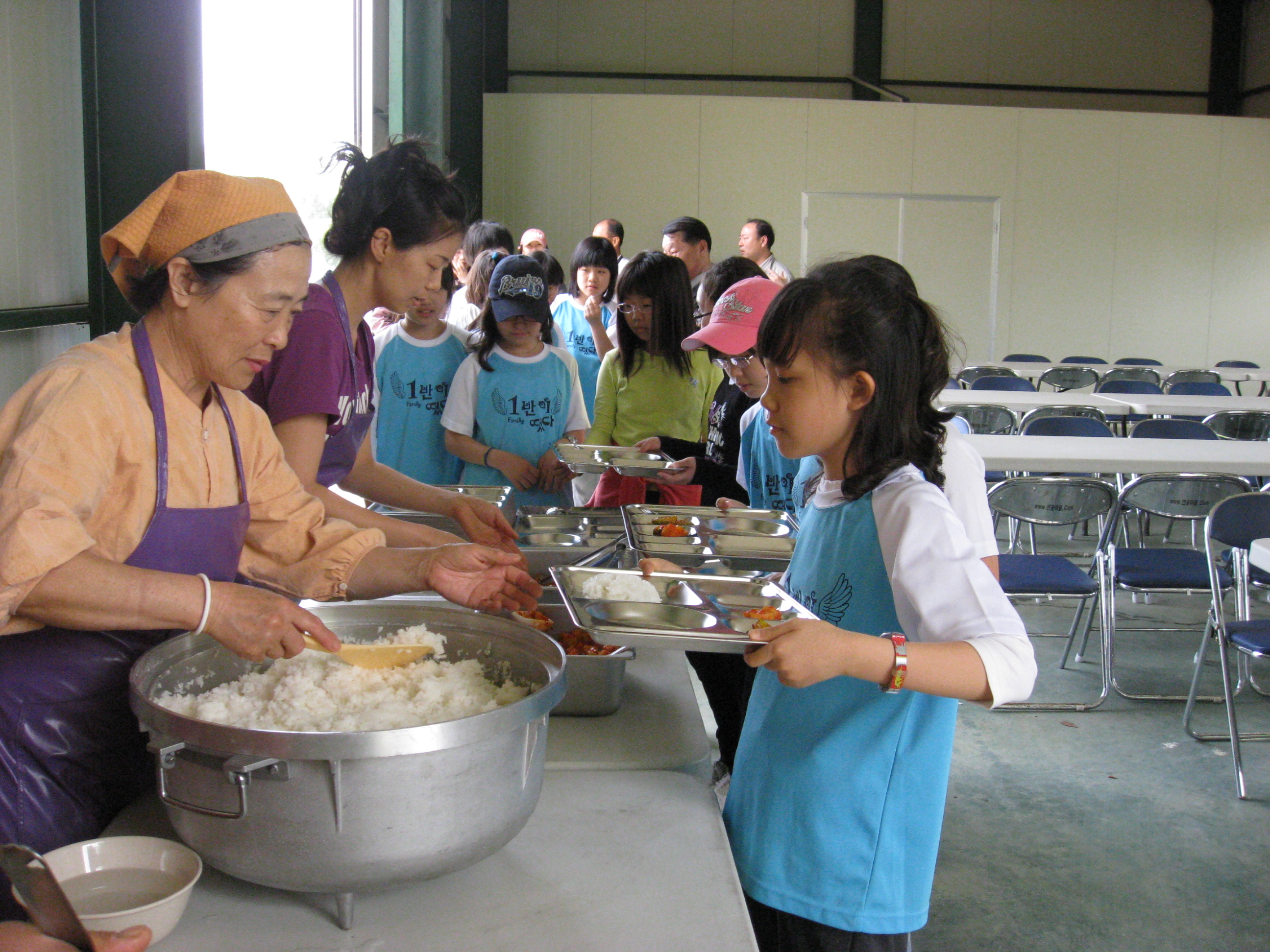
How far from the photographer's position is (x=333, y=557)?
1343 mm

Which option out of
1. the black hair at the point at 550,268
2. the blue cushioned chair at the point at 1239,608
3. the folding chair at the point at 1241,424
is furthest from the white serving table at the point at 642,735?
the folding chair at the point at 1241,424

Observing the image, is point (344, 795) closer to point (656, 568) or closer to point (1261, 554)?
point (656, 568)

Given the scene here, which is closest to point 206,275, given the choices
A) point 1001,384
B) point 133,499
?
point 133,499

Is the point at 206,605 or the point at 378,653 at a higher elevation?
the point at 206,605

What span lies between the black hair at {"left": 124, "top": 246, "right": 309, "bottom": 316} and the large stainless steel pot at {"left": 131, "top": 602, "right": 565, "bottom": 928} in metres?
0.42

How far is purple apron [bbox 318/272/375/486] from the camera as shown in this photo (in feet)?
5.65

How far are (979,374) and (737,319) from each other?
221 inches

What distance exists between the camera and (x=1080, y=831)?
8.59ft

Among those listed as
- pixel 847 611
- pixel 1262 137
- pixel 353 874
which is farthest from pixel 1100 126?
pixel 353 874

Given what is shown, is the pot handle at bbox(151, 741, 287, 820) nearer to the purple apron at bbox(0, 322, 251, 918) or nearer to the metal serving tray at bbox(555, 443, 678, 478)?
the purple apron at bbox(0, 322, 251, 918)

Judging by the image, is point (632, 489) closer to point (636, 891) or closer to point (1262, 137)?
point (636, 891)

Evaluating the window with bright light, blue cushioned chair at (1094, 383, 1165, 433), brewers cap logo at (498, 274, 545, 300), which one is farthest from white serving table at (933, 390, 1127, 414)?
the window with bright light

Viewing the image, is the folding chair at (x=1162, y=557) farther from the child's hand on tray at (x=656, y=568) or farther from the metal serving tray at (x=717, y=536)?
the child's hand on tray at (x=656, y=568)

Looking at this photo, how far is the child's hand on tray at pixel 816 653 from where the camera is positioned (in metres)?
0.96
